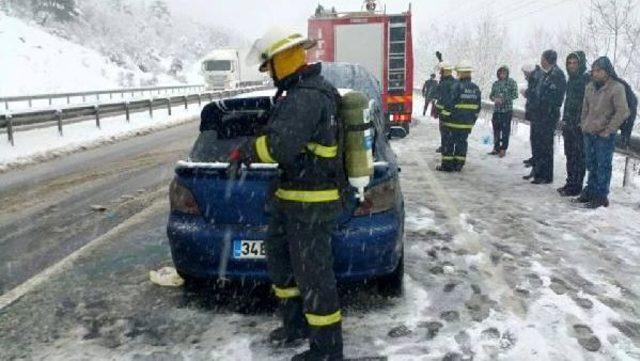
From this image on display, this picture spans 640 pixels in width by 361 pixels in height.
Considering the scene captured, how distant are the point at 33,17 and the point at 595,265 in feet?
186

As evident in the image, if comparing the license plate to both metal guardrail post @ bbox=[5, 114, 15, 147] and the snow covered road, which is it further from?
metal guardrail post @ bbox=[5, 114, 15, 147]

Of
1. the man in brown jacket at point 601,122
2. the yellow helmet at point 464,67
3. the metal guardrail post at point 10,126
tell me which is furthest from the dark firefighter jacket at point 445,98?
the metal guardrail post at point 10,126

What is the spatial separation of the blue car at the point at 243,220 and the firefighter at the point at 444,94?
20.3 feet

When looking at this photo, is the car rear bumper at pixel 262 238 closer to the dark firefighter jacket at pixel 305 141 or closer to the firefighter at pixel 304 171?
the firefighter at pixel 304 171

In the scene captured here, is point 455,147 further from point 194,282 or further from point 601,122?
point 194,282

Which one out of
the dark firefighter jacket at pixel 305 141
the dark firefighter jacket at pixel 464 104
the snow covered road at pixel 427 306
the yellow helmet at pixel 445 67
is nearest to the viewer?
the dark firefighter jacket at pixel 305 141

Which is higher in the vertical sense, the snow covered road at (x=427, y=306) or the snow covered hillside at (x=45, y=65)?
the snow covered hillside at (x=45, y=65)

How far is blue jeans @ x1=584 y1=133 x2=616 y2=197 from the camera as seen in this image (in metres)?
7.03

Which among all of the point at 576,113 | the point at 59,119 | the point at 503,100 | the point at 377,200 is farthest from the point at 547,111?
the point at 59,119

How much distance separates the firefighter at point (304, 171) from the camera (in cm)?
301

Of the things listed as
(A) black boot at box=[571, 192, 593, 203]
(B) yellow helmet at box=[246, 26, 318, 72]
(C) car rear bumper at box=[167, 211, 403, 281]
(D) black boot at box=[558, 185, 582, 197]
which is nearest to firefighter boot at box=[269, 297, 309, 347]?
(C) car rear bumper at box=[167, 211, 403, 281]

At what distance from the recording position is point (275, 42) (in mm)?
3074

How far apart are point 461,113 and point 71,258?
682 centimetres

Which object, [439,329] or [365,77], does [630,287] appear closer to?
[439,329]
